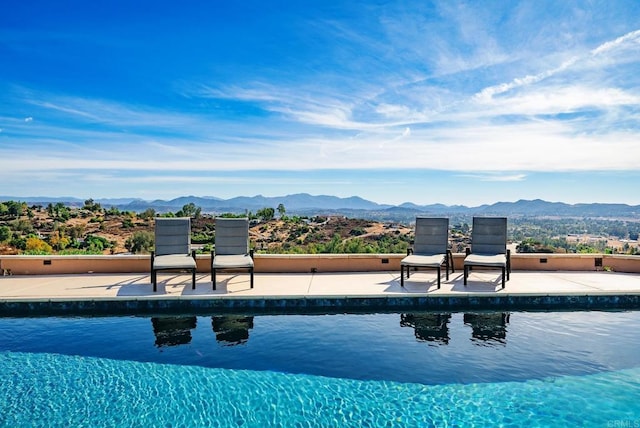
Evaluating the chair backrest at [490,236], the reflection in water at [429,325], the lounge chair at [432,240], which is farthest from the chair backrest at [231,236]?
the chair backrest at [490,236]

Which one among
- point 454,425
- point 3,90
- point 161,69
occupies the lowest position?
point 454,425

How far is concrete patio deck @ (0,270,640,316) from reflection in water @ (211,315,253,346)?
0.20 meters

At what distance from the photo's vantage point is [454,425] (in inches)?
154

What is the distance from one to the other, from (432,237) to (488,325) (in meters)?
2.49

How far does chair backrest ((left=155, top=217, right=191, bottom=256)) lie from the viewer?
8117 mm

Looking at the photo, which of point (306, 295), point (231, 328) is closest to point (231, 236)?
point (306, 295)

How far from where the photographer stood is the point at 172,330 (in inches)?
246

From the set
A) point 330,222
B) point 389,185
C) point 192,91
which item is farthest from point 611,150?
point 389,185

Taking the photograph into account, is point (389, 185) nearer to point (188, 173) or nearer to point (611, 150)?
point (188, 173)

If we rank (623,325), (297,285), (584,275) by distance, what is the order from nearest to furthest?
(623,325) < (297,285) < (584,275)

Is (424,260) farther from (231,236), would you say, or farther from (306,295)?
(231,236)

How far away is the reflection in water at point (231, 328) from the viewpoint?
5883mm

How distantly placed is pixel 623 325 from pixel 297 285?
17.1ft

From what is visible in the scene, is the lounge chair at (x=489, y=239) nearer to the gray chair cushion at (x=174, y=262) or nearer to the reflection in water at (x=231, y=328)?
the reflection in water at (x=231, y=328)
